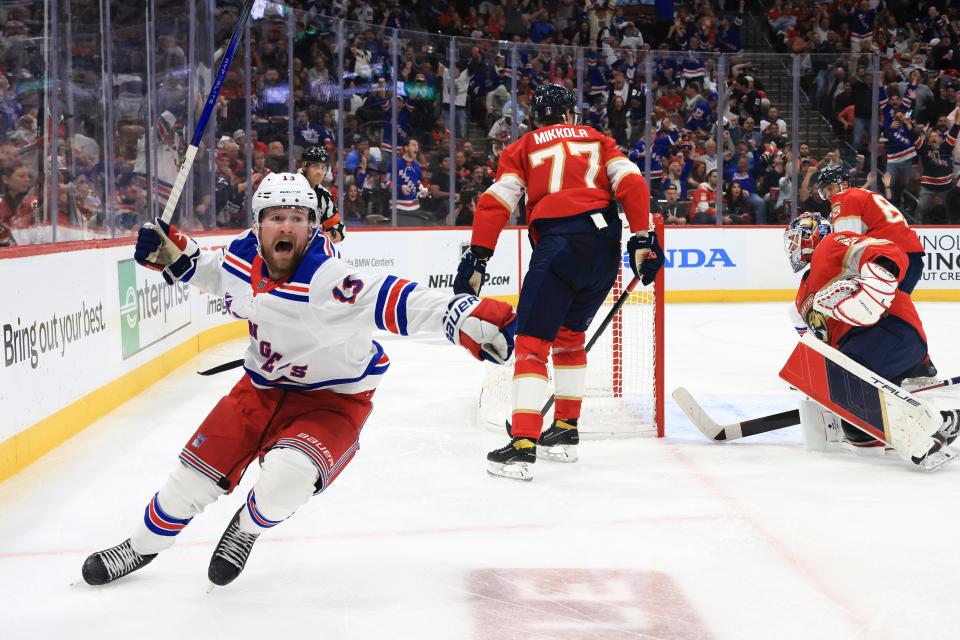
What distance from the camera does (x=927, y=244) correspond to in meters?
9.55

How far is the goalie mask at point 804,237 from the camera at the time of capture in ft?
14.8

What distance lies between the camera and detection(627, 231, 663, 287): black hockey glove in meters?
3.29

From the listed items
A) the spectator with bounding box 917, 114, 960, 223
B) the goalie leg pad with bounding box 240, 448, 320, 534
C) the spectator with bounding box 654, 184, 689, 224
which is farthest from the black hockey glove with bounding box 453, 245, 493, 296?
the spectator with bounding box 917, 114, 960, 223

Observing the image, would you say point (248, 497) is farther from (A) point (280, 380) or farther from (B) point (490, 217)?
(B) point (490, 217)

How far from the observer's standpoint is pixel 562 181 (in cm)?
326

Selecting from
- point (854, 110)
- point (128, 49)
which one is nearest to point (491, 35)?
point (854, 110)

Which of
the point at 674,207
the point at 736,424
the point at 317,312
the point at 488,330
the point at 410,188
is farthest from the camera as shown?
the point at 674,207

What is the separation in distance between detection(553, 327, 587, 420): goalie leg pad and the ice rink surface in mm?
212

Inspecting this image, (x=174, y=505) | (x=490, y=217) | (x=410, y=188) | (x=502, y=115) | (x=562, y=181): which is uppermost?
(x=502, y=115)

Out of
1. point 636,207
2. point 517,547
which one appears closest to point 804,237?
point 636,207

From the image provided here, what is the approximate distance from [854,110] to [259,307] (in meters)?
8.96

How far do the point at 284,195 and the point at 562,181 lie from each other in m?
1.40

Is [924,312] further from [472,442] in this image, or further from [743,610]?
[743,610]

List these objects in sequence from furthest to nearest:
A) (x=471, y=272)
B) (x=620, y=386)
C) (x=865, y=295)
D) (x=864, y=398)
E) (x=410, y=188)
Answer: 1. (x=410, y=188)
2. (x=620, y=386)
3. (x=865, y=295)
4. (x=864, y=398)
5. (x=471, y=272)
